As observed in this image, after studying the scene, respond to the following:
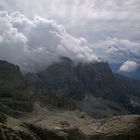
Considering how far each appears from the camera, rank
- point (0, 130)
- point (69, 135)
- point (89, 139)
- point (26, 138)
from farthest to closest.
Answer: point (89, 139), point (69, 135), point (26, 138), point (0, 130)

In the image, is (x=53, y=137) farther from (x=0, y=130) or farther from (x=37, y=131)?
(x=0, y=130)

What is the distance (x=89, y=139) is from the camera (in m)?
113

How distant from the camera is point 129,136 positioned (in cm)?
11456

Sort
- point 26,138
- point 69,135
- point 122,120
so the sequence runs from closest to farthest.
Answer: point 26,138 → point 69,135 → point 122,120

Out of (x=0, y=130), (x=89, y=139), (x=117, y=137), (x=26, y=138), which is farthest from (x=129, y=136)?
A: (x=0, y=130)

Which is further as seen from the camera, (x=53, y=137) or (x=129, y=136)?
(x=129, y=136)

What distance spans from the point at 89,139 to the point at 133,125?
14.9 meters

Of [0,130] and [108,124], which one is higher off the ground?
[108,124]

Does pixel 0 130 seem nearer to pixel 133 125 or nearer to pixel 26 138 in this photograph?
pixel 26 138

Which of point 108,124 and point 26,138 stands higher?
point 108,124

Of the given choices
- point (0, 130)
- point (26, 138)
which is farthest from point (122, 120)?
point (0, 130)

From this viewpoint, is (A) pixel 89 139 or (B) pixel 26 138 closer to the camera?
(B) pixel 26 138

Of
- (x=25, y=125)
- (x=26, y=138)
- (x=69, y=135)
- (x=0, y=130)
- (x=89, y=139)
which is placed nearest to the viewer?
(x=0, y=130)

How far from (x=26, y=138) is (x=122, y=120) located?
57.0 m
